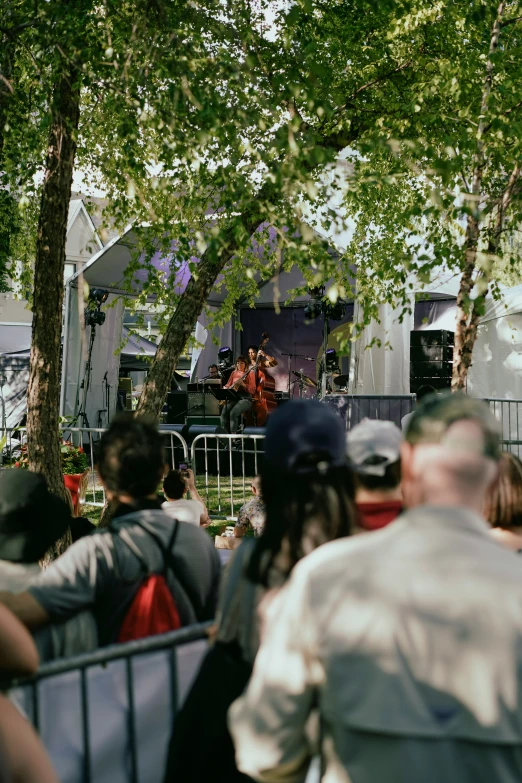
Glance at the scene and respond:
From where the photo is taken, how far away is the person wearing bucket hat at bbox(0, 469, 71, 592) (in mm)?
2607

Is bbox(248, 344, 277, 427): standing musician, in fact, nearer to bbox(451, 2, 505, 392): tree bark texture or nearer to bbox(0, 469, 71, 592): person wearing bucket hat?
bbox(451, 2, 505, 392): tree bark texture

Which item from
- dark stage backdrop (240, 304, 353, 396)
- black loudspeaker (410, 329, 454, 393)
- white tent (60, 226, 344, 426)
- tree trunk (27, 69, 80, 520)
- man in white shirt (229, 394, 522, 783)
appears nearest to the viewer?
man in white shirt (229, 394, 522, 783)

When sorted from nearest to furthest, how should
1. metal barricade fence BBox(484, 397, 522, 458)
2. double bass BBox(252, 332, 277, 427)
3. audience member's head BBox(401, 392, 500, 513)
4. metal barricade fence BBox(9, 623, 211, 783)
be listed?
audience member's head BBox(401, 392, 500, 513), metal barricade fence BBox(9, 623, 211, 783), metal barricade fence BBox(484, 397, 522, 458), double bass BBox(252, 332, 277, 427)

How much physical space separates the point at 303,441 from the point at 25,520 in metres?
1.06

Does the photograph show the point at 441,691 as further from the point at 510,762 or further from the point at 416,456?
the point at 416,456

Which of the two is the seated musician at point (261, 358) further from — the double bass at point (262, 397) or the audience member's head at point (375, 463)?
the audience member's head at point (375, 463)

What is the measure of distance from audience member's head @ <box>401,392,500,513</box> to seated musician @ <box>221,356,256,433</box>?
1414cm

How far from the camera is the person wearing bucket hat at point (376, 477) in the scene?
2.43 metres

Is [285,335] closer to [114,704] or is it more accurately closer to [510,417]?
[510,417]

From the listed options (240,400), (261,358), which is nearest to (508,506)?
(240,400)

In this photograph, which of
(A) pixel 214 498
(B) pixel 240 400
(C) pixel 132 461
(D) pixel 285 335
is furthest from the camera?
(D) pixel 285 335

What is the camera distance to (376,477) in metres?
2.45

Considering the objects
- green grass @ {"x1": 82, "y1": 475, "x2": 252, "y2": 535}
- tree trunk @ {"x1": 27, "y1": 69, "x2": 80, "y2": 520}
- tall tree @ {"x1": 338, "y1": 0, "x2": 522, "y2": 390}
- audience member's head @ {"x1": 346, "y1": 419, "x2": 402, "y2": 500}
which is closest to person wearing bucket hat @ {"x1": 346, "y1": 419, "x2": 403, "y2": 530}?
audience member's head @ {"x1": 346, "y1": 419, "x2": 402, "y2": 500}

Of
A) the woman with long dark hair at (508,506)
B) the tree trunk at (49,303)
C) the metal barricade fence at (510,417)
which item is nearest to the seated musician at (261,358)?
the metal barricade fence at (510,417)
